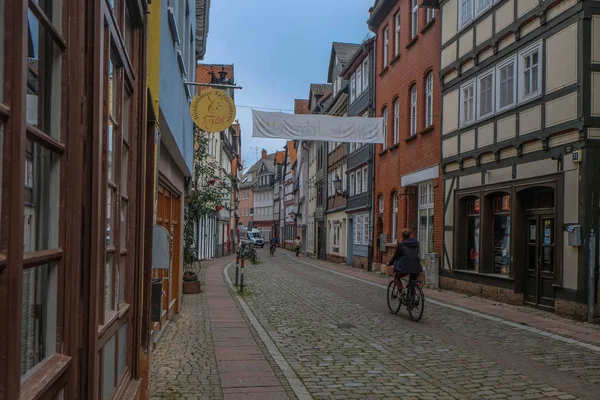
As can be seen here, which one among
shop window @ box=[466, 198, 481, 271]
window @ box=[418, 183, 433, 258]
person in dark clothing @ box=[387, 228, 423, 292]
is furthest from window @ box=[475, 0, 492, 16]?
person in dark clothing @ box=[387, 228, 423, 292]

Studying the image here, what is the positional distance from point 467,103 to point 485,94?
1144mm

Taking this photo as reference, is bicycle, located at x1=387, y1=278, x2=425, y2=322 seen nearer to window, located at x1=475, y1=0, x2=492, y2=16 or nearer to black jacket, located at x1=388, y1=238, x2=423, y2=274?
black jacket, located at x1=388, y1=238, x2=423, y2=274

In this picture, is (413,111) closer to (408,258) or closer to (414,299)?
(408,258)

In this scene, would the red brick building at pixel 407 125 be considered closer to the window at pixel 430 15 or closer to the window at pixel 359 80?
the window at pixel 430 15

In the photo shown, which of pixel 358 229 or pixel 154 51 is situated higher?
pixel 154 51

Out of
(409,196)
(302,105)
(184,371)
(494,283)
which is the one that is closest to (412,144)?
(409,196)

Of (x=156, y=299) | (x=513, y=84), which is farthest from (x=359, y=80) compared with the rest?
(x=156, y=299)

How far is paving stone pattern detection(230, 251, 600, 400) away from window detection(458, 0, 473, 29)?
8.01 m

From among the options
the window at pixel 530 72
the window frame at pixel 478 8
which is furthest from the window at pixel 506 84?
the window frame at pixel 478 8

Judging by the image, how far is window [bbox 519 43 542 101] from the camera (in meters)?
13.1

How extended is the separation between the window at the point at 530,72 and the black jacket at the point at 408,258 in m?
4.37

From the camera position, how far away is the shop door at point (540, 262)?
42.2ft

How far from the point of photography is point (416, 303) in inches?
450

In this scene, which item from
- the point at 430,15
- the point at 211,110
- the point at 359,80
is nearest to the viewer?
the point at 211,110
